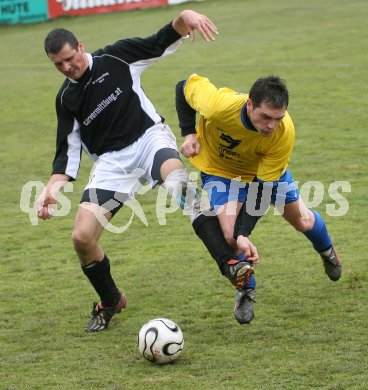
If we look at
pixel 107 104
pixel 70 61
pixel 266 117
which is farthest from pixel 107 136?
pixel 266 117

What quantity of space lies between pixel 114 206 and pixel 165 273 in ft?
3.90

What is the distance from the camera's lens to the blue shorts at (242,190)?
6.37m

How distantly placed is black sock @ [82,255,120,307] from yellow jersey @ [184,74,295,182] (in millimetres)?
1061

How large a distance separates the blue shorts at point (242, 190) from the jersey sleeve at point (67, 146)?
38.7 inches

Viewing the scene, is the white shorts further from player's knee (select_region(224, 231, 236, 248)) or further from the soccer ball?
the soccer ball

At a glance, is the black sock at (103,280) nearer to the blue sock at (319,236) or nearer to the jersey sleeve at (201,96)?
the jersey sleeve at (201,96)

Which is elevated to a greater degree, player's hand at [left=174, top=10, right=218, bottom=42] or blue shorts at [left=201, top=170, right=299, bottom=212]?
player's hand at [left=174, top=10, right=218, bottom=42]

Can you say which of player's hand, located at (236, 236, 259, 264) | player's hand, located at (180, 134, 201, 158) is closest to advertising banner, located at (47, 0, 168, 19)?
player's hand, located at (180, 134, 201, 158)

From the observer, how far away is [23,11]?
2559cm

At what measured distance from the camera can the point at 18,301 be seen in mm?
6930

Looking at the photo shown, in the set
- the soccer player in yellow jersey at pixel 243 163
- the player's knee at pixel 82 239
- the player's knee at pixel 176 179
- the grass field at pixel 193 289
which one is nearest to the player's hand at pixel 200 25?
the soccer player in yellow jersey at pixel 243 163

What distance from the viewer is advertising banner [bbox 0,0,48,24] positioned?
83.7 feet

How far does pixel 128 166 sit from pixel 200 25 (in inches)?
45.1

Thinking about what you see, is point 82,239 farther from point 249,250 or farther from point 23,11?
point 23,11
